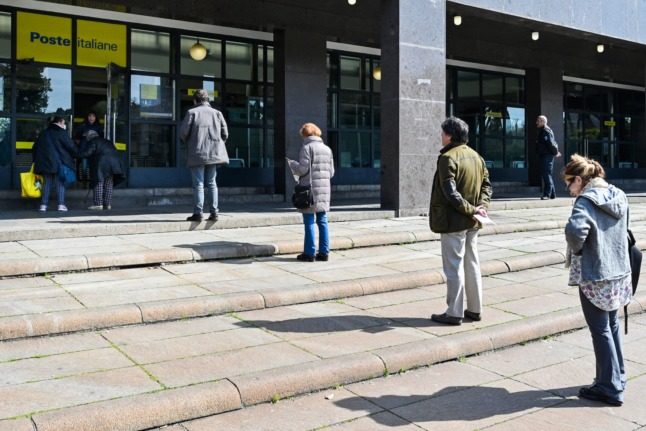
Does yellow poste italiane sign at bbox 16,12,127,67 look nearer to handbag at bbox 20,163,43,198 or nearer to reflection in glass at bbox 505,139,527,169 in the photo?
handbag at bbox 20,163,43,198

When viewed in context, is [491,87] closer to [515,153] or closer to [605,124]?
[515,153]

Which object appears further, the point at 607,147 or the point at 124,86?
the point at 607,147

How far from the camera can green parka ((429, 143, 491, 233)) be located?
5.51 metres

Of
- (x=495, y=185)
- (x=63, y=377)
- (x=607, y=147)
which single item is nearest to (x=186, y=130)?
(x=63, y=377)

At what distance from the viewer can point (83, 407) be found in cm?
374

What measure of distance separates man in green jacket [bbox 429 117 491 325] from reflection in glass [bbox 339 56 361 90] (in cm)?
1165

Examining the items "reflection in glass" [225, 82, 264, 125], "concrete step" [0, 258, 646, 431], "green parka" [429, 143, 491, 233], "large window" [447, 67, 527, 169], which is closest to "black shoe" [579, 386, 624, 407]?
"concrete step" [0, 258, 646, 431]

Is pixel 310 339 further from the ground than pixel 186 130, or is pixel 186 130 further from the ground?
pixel 186 130

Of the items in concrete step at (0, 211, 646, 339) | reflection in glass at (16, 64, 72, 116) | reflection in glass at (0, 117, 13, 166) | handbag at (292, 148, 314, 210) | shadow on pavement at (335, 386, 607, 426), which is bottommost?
shadow on pavement at (335, 386, 607, 426)

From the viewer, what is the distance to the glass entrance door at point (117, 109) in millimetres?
12945

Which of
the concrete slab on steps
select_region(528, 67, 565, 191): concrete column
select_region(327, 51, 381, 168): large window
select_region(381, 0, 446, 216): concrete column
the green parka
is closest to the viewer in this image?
the green parka

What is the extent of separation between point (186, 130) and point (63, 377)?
18.4 feet

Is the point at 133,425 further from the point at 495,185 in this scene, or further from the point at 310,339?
the point at 495,185

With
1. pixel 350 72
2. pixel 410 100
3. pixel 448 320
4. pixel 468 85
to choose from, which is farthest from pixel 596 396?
pixel 468 85
